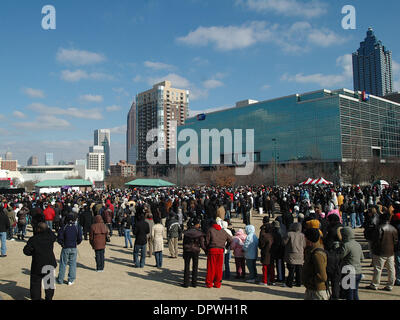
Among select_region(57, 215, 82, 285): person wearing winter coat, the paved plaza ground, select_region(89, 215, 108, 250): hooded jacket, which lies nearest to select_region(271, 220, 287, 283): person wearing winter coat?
the paved plaza ground

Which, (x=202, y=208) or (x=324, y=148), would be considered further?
(x=324, y=148)

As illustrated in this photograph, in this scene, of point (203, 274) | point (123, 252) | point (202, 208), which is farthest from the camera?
point (202, 208)

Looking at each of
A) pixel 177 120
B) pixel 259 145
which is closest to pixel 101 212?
pixel 259 145

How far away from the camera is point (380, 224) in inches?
274

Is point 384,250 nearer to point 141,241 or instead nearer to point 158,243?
point 158,243

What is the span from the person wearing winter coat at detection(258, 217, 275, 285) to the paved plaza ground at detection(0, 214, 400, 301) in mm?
260

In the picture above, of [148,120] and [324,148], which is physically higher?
[148,120]

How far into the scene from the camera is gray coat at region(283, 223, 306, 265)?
22.7 feet

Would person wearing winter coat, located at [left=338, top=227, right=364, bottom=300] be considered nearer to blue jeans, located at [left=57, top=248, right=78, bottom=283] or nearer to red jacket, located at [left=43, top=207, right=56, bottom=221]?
blue jeans, located at [left=57, top=248, right=78, bottom=283]

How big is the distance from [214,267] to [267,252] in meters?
1.33

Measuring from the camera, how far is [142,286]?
7.25 m
